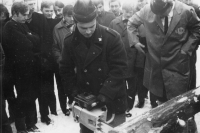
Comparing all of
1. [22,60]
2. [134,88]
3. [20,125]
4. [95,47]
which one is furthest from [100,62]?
[134,88]

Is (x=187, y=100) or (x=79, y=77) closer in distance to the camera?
(x=187, y=100)

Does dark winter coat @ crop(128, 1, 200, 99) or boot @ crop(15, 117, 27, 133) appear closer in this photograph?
dark winter coat @ crop(128, 1, 200, 99)

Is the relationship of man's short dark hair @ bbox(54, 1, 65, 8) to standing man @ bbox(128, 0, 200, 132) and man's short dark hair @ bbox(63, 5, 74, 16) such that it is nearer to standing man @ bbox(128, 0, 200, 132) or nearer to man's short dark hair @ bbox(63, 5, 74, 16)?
man's short dark hair @ bbox(63, 5, 74, 16)

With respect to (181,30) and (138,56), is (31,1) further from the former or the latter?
(181,30)

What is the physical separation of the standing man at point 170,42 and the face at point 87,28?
1031mm

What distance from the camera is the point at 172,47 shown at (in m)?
3.24

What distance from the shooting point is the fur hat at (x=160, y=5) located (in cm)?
299

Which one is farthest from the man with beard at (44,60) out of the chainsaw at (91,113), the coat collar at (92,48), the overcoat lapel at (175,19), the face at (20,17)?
the overcoat lapel at (175,19)

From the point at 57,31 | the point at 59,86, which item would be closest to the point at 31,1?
the point at 57,31

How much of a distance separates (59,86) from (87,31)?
2.33m

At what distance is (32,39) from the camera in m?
3.74

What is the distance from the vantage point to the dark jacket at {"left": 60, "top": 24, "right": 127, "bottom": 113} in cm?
255

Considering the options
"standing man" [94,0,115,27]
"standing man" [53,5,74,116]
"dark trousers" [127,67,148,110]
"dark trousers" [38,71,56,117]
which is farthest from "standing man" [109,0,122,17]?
"dark trousers" [38,71,56,117]

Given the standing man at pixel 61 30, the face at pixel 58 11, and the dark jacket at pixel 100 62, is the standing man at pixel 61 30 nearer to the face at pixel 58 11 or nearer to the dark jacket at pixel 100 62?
the face at pixel 58 11
